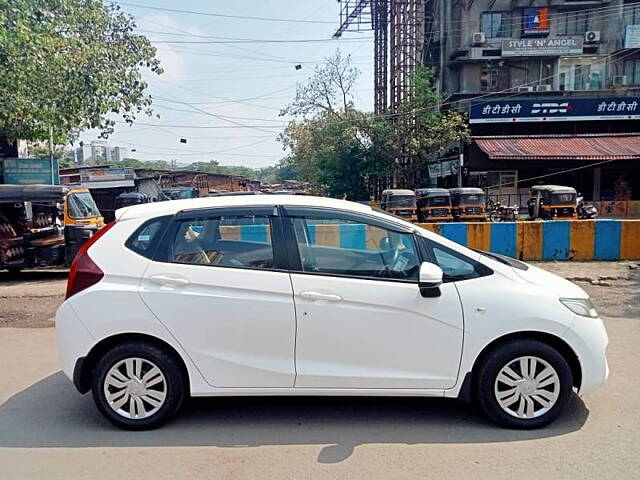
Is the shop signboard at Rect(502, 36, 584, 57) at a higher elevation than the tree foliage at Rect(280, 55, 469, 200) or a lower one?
higher

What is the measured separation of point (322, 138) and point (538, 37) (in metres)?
15.7

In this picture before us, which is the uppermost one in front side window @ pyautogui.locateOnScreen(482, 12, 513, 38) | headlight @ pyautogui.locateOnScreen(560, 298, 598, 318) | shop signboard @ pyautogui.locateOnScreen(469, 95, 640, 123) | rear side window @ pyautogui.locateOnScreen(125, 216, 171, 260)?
front side window @ pyautogui.locateOnScreen(482, 12, 513, 38)

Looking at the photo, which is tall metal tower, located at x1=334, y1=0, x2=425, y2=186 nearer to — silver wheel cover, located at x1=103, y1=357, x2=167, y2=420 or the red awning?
the red awning

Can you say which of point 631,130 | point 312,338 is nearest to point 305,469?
point 312,338

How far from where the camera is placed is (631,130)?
28766 mm

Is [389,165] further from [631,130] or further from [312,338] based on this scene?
[312,338]

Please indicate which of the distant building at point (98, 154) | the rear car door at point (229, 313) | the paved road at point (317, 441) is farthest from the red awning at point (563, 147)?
the distant building at point (98, 154)

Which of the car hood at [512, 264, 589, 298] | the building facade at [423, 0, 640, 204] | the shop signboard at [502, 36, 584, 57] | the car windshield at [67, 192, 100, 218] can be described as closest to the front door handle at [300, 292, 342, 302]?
the car hood at [512, 264, 589, 298]

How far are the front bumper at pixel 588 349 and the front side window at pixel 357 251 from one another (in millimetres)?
1212

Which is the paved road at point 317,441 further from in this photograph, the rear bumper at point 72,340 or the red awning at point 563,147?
the red awning at point 563,147

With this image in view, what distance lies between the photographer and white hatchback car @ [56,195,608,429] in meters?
3.62

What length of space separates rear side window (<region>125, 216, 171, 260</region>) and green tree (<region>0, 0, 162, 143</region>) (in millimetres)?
6513

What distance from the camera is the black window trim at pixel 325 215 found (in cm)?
370

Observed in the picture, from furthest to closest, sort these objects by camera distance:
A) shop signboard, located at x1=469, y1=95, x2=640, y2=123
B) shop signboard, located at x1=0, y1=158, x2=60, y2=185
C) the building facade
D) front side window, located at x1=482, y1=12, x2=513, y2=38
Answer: front side window, located at x1=482, y1=12, x2=513, y2=38 < shop signboard, located at x1=469, y1=95, x2=640, y2=123 < the building facade < shop signboard, located at x1=0, y1=158, x2=60, y2=185
